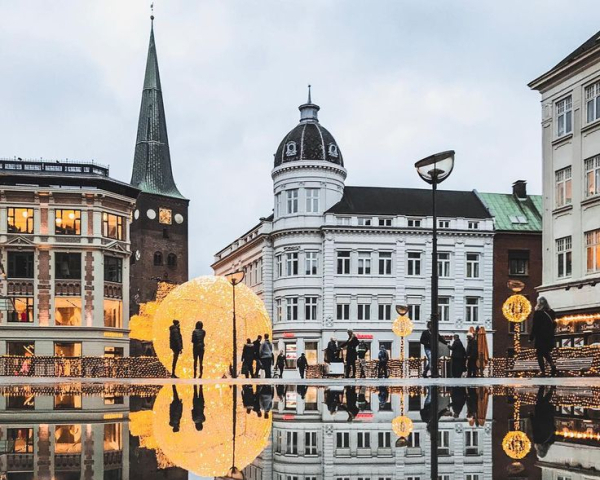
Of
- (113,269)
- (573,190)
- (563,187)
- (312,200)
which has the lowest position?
(113,269)

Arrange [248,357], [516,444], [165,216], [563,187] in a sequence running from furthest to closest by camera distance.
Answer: [165,216] < [563,187] < [248,357] < [516,444]

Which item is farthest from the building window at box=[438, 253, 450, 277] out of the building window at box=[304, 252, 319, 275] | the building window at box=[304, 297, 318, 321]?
the building window at box=[304, 297, 318, 321]

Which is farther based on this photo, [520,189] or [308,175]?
[520,189]

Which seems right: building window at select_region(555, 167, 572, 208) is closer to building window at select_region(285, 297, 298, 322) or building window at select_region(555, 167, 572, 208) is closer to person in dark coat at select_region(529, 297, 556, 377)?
person in dark coat at select_region(529, 297, 556, 377)

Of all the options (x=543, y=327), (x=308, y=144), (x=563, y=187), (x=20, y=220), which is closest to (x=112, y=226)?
(x=20, y=220)

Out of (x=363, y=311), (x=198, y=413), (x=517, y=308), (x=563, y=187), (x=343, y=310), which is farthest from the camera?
(x=363, y=311)

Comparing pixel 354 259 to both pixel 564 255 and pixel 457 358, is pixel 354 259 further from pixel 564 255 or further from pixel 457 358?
pixel 457 358

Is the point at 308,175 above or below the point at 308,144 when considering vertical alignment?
below

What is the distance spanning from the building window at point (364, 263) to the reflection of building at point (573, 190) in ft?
80.2

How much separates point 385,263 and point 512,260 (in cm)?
1013

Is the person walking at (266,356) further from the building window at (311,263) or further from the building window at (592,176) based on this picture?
the building window at (311,263)

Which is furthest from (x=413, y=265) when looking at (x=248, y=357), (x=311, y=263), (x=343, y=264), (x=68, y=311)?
(x=248, y=357)

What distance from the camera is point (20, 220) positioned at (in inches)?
2340

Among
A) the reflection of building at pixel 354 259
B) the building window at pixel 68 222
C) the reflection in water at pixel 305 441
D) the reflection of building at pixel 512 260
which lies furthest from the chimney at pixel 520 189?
the reflection in water at pixel 305 441
